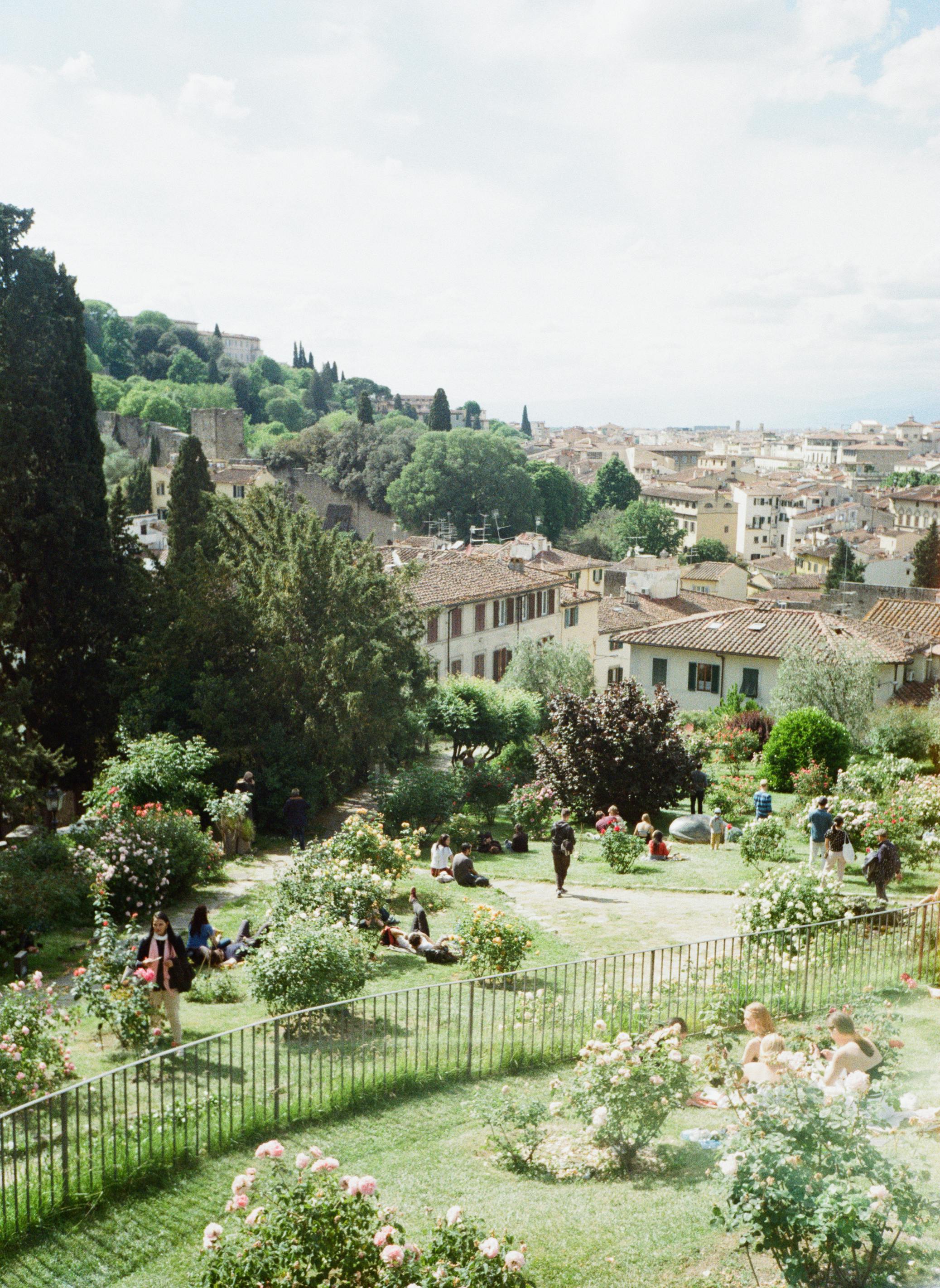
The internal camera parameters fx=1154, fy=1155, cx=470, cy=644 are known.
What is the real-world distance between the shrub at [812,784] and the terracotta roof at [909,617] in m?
16.4

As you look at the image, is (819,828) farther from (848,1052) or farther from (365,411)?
(365,411)

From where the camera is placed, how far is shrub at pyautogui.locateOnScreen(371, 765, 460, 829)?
2258 centimetres

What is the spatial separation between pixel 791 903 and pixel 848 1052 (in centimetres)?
482

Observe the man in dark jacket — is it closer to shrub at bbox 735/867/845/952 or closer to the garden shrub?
shrub at bbox 735/867/845/952

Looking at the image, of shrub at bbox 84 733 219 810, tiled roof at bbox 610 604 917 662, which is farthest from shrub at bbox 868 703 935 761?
shrub at bbox 84 733 219 810

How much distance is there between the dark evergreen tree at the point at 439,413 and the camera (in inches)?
4360

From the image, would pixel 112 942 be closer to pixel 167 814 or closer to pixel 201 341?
pixel 167 814

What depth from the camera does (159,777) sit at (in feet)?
62.7

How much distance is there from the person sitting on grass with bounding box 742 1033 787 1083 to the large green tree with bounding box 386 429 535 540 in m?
81.3

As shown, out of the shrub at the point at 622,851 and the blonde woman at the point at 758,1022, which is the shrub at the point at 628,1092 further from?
the shrub at the point at 622,851

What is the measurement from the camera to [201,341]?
15825cm

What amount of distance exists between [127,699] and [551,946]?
40.1 ft

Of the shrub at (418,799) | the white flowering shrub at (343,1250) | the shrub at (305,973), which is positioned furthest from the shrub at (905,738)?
the white flowering shrub at (343,1250)

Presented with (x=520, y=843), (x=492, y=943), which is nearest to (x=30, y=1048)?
(x=492, y=943)
